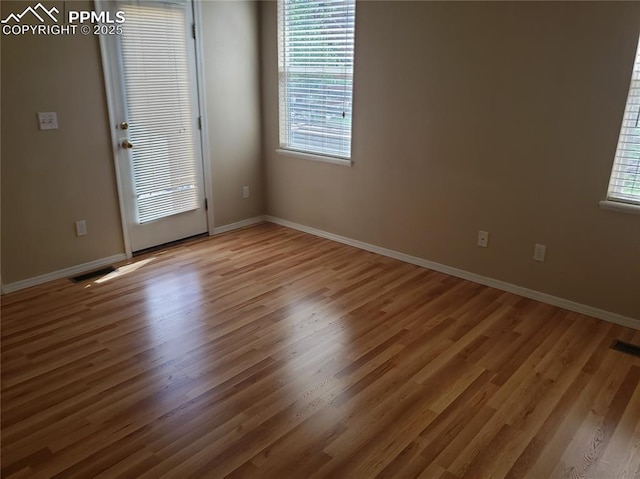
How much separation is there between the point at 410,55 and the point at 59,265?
3.05 m

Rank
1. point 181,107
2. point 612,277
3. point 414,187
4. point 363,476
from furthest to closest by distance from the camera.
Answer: point 181,107 < point 414,187 < point 612,277 < point 363,476

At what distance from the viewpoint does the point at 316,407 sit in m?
2.29

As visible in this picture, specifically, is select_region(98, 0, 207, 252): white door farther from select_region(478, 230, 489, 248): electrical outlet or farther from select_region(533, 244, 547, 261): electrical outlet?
select_region(533, 244, 547, 261): electrical outlet

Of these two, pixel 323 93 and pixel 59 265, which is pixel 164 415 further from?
pixel 323 93

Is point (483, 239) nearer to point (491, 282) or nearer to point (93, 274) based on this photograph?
point (491, 282)

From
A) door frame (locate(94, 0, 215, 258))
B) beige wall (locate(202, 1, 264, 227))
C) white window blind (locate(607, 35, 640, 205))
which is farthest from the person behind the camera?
beige wall (locate(202, 1, 264, 227))

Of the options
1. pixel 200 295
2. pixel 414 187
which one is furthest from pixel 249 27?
pixel 200 295

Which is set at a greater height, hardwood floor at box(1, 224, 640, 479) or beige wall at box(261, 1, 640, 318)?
beige wall at box(261, 1, 640, 318)

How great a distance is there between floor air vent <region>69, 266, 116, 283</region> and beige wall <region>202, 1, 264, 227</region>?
1149 millimetres

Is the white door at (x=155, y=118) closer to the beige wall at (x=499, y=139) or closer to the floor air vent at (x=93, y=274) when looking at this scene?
the floor air vent at (x=93, y=274)

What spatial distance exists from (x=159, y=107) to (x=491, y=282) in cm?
295

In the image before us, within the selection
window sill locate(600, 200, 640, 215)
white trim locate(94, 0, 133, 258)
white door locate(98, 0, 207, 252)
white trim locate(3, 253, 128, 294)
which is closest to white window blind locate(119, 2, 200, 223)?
white door locate(98, 0, 207, 252)

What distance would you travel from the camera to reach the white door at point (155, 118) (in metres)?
3.66

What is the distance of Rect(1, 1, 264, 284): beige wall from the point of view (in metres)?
3.20
